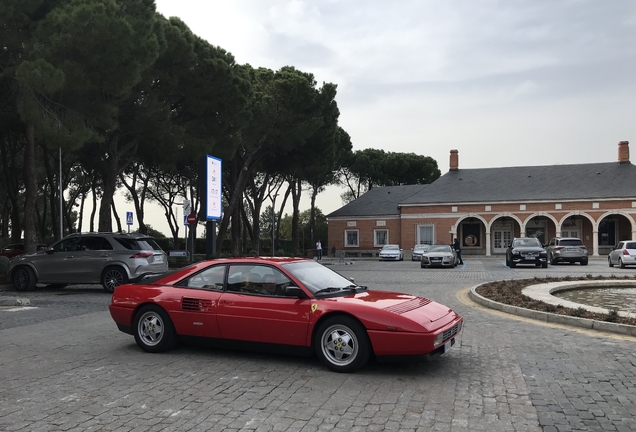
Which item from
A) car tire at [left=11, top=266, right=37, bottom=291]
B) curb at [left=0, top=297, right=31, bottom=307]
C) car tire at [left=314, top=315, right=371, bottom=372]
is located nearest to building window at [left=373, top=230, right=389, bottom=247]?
car tire at [left=11, top=266, right=37, bottom=291]

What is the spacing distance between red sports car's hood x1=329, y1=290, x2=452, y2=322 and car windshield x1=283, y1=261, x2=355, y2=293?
34 cm

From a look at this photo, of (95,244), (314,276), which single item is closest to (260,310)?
(314,276)

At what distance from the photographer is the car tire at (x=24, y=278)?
1620 centimetres

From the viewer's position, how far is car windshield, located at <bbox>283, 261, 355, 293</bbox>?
6738mm

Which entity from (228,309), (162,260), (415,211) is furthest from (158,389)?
(415,211)

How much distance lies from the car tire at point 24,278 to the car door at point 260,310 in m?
11.6

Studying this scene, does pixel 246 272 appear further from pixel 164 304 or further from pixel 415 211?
pixel 415 211

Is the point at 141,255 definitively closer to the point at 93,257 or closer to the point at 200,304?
the point at 93,257

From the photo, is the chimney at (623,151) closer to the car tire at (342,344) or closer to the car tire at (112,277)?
the car tire at (112,277)

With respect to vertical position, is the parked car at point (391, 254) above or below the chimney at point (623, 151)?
below

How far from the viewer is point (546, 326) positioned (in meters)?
9.60

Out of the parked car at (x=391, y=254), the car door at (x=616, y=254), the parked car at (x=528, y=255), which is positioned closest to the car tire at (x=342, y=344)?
the parked car at (x=528, y=255)

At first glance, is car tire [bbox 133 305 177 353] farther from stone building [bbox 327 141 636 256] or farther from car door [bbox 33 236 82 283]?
stone building [bbox 327 141 636 256]

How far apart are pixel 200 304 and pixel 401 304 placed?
8.15ft
